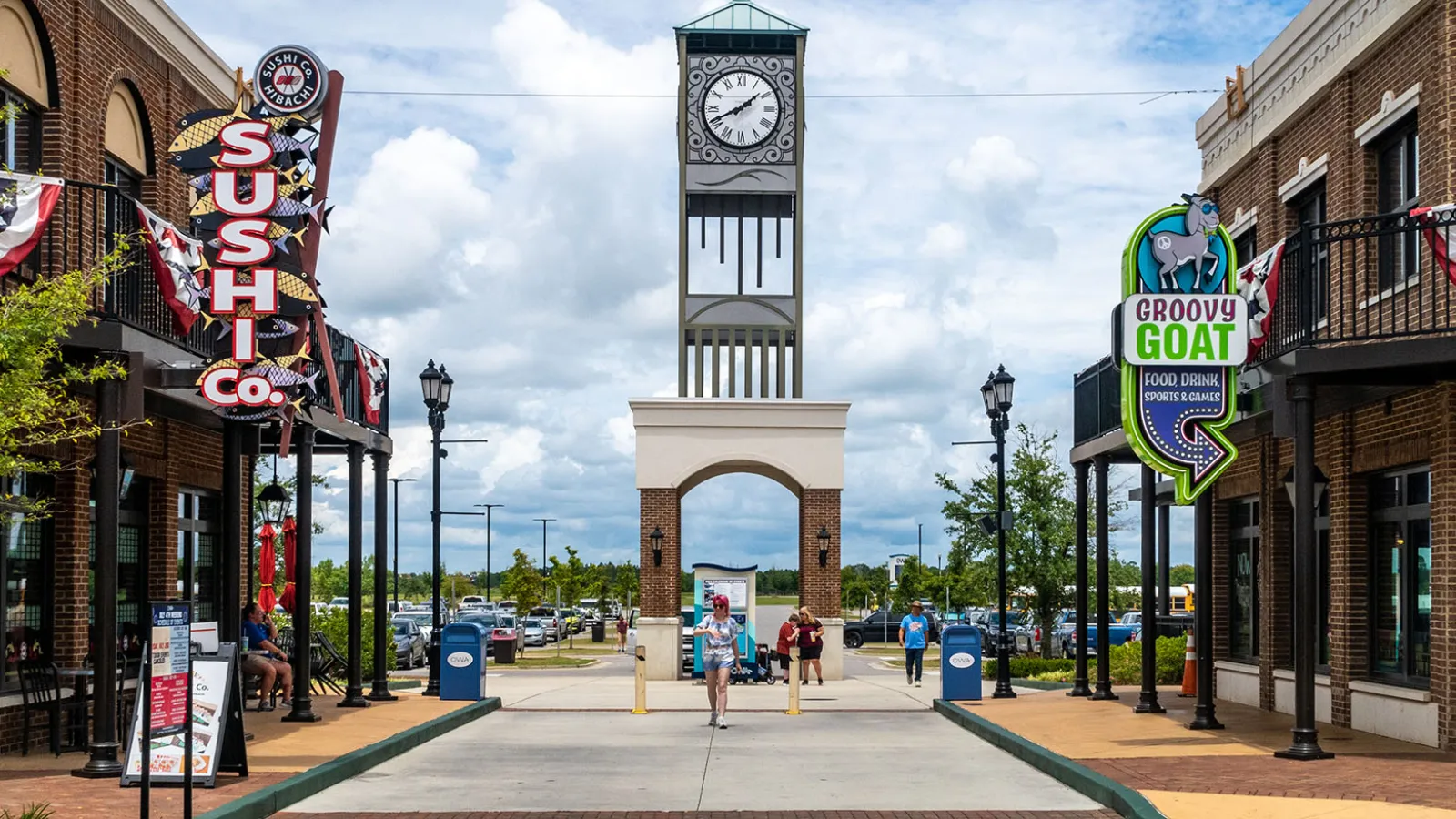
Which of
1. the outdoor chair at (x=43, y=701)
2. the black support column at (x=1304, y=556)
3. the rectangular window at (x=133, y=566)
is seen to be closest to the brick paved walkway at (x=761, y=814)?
the black support column at (x=1304, y=556)

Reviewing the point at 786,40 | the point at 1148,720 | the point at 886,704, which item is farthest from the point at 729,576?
the point at 1148,720

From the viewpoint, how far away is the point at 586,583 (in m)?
85.2

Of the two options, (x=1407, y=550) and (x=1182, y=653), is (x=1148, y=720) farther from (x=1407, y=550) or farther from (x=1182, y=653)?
(x=1182, y=653)

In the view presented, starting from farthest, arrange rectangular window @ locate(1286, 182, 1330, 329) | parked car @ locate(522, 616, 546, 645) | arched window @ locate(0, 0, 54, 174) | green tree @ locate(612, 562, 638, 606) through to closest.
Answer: green tree @ locate(612, 562, 638, 606), parked car @ locate(522, 616, 546, 645), rectangular window @ locate(1286, 182, 1330, 329), arched window @ locate(0, 0, 54, 174)

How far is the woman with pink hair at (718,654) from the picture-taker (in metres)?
21.9

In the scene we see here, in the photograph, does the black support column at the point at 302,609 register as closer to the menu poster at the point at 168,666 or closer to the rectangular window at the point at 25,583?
the rectangular window at the point at 25,583

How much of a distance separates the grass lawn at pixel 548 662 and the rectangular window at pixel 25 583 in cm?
2712

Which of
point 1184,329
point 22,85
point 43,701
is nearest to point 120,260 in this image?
point 22,85

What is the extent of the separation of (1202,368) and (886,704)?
11.1 meters

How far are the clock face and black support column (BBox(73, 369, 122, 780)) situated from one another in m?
24.2

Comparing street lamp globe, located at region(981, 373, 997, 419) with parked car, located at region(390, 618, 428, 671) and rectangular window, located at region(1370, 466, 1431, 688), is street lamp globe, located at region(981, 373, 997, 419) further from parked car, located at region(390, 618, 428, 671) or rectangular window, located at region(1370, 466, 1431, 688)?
parked car, located at region(390, 618, 428, 671)

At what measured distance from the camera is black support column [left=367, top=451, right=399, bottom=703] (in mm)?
24953

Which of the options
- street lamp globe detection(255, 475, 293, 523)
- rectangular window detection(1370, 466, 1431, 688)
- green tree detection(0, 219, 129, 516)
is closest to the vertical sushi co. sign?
green tree detection(0, 219, 129, 516)

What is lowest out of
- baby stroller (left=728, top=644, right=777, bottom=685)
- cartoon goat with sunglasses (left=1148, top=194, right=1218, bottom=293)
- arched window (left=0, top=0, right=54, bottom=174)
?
baby stroller (left=728, top=644, right=777, bottom=685)
